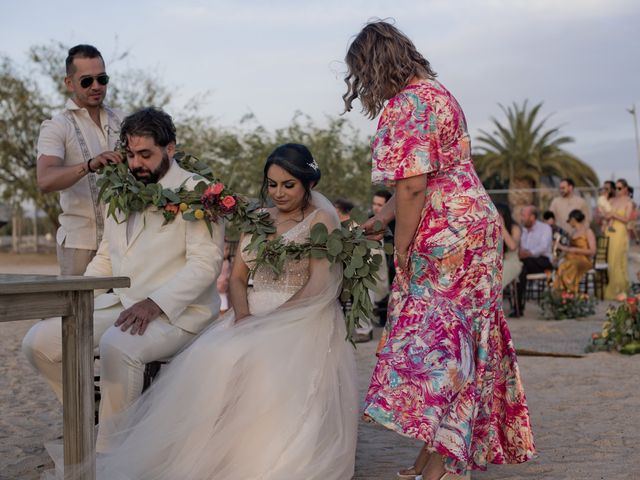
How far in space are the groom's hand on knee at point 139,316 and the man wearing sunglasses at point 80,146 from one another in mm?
1119

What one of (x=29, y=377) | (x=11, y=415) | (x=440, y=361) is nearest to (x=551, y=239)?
(x=29, y=377)

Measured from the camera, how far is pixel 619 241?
16719 millimetres

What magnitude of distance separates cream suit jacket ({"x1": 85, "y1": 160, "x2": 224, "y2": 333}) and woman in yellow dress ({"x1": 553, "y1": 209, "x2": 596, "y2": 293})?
9.88 metres

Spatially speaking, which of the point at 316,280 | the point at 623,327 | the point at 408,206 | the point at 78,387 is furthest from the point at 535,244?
the point at 78,387

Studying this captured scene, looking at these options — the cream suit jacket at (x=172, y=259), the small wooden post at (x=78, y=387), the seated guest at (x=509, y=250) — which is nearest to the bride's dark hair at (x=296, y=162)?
the cream suit jacket at (x=172, y=259)

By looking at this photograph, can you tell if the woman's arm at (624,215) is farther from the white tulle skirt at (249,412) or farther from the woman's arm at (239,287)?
the white tulle skirt at (249,412)

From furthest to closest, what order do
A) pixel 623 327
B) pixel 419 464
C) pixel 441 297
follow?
pixel 623 327, pixel 419 464, pixel 441 297

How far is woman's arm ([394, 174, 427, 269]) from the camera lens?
412 cm

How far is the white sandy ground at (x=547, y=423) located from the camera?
4965 mm

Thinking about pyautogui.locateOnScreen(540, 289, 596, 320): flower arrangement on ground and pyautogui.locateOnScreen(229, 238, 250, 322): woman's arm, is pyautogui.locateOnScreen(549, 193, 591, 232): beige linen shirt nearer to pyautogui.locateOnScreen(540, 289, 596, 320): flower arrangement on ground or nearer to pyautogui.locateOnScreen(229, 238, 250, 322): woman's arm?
pyautogui.locateOnScreen(540, 289, 596, 320): flower arrangement on ground

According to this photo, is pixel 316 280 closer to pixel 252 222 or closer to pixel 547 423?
pixel 252 222

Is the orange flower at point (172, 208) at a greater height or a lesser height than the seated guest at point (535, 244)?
greater

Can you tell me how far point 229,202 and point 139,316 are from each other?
0.78 m

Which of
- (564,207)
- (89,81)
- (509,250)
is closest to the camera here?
(89,81)
